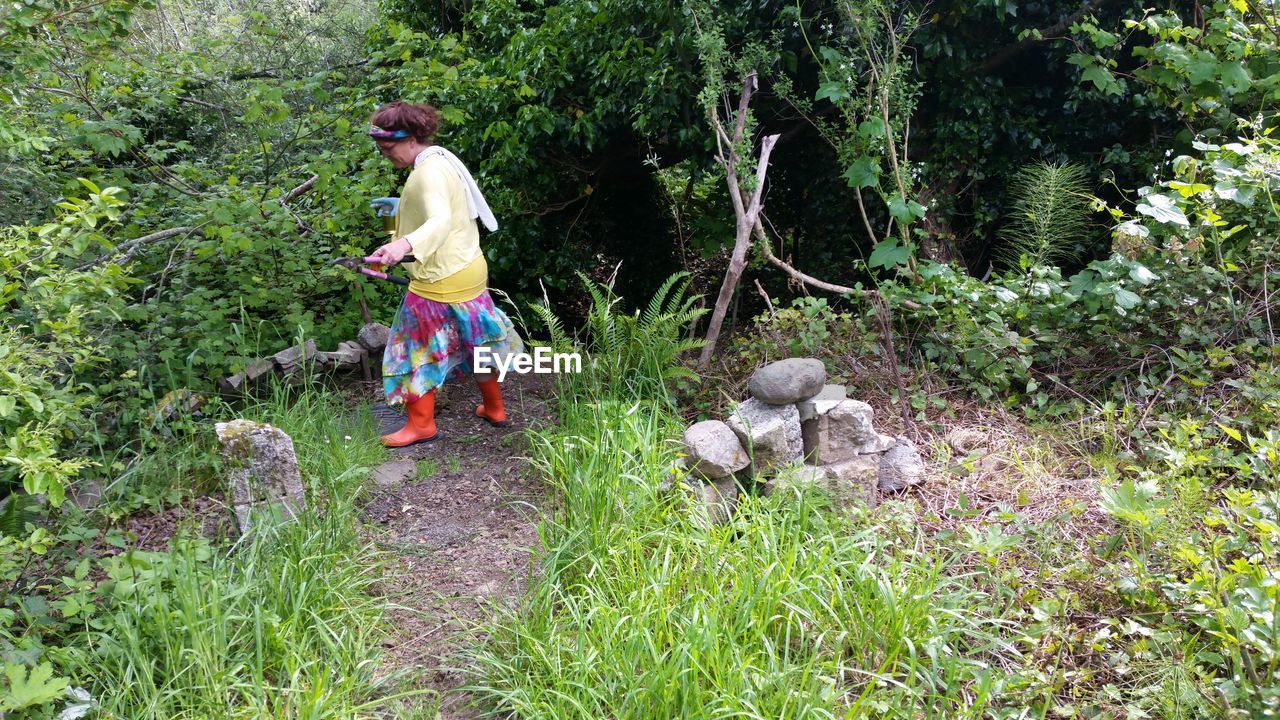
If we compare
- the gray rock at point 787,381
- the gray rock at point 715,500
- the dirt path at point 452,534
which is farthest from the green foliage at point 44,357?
the gray rock at point 787,381

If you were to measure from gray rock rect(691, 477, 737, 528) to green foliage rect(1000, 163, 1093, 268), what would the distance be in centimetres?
185

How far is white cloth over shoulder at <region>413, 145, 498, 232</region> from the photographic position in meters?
3.91

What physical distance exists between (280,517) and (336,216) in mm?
2418

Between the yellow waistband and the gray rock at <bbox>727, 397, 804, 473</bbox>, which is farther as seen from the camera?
the yellow waistband

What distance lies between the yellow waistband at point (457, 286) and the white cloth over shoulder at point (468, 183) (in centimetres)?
21

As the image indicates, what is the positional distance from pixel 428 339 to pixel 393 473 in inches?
26.8

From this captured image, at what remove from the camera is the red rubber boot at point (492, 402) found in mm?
4348

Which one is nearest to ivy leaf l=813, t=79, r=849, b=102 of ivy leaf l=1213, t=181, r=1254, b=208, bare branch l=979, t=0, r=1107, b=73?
bare branch l=979, t=0, r=1107, b=73

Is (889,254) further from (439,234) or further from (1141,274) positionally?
(439,234)

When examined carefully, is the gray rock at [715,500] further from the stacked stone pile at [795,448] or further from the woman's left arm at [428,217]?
the woman's left arm at [428,217]

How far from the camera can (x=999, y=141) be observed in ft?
16.2

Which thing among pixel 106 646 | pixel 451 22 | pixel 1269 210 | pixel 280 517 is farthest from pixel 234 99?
pixel 1269 210

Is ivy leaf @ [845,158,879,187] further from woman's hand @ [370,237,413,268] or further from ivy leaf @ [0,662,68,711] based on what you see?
ivy leaf @ [0,662,68,711]

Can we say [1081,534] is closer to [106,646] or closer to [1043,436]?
[1043,436]
